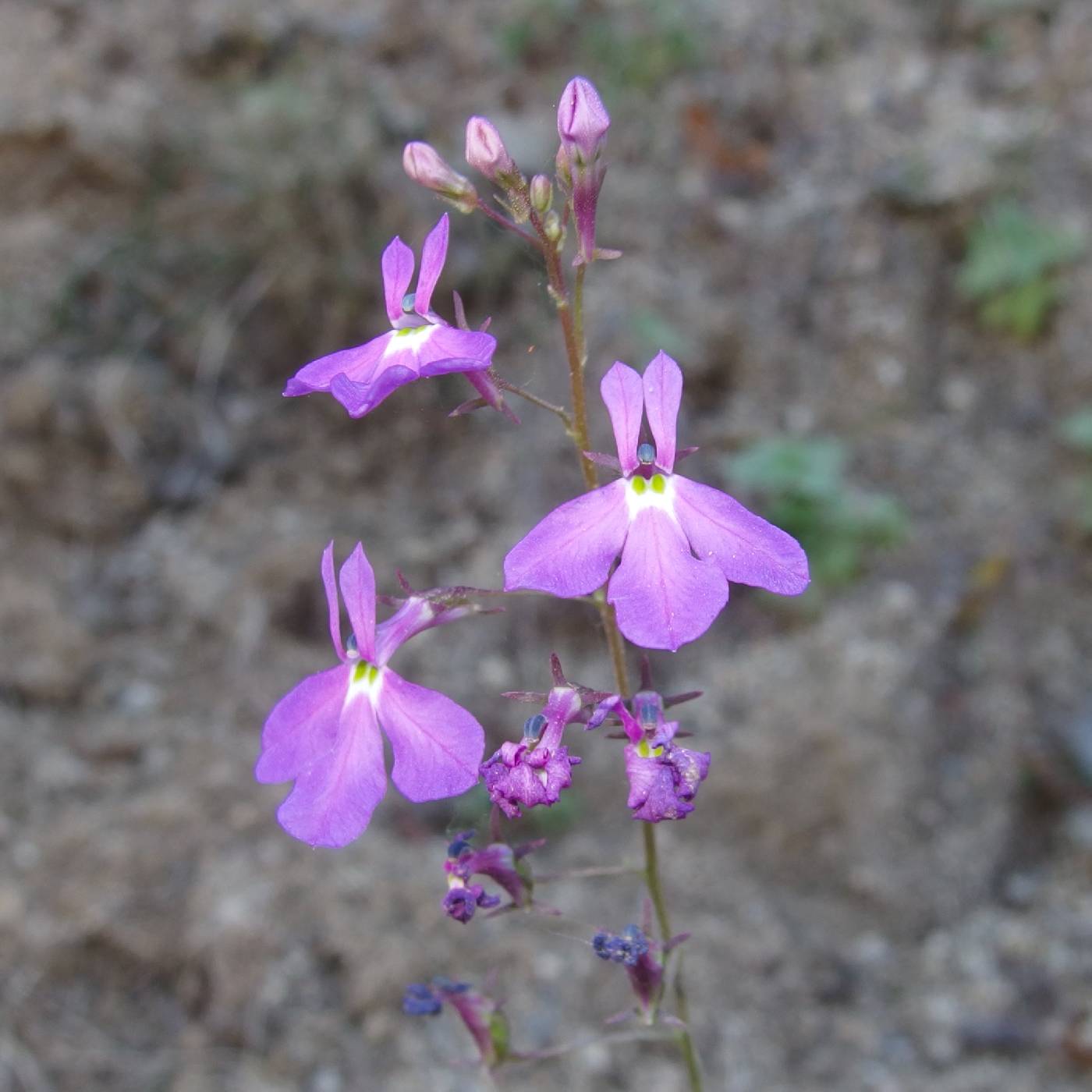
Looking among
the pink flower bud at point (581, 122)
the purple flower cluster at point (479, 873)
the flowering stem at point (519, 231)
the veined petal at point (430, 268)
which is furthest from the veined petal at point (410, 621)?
the pink flower bud at point (581, 122)

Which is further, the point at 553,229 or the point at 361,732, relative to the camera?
the point at 361,732

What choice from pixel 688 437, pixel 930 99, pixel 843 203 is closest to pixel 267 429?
pixel 688 437

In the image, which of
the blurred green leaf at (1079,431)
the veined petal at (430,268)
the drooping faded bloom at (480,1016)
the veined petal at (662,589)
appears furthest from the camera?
the blurred green leaf at (1079,431)

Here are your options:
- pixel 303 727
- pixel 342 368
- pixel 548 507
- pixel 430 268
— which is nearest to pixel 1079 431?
pixel 548 507

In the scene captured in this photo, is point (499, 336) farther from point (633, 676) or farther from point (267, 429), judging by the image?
point (633, 676)

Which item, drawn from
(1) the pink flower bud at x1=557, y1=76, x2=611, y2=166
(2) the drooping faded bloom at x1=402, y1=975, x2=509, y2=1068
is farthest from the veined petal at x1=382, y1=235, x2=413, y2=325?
(2) the drooping faded bloom at x1=402, y1=975, x2=509, y2=1068

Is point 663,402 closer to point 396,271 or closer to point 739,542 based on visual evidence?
point 739,542

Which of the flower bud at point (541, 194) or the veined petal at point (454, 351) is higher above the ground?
the flower bud at point (541, 194)

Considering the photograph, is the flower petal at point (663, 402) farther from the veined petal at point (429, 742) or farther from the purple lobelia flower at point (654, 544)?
the veined petal at point (429, 742)
